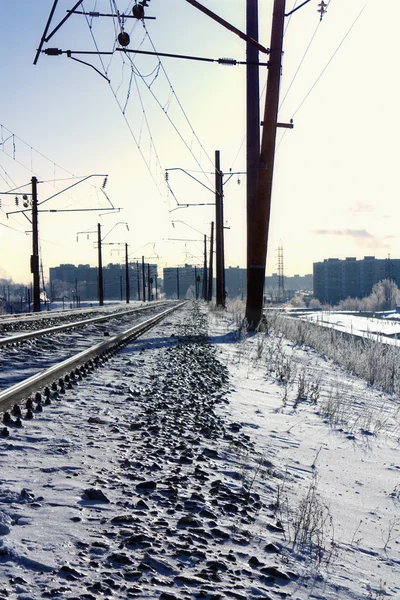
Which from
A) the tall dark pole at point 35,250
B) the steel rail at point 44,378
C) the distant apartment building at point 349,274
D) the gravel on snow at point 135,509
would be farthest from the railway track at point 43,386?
the distant apartment building at point 349,274

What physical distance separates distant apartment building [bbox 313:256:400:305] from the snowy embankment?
184m

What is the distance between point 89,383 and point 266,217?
31.0 feet

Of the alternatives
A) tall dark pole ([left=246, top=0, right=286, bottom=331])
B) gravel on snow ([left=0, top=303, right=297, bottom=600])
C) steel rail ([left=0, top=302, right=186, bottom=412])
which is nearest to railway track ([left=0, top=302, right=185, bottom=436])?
steel rail ([left=0, top=302, right=186, bottom=412])

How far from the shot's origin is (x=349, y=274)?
192 m

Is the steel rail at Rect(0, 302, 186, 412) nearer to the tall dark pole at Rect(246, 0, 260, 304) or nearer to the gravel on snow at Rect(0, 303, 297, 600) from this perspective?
the gravel on snow at Rect(0, 303, 297, 600)

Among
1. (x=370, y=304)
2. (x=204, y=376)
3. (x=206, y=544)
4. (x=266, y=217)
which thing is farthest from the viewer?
(x=370, y=304)

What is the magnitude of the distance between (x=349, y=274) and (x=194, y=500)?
195 metres

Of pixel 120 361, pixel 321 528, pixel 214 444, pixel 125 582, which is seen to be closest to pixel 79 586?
pixel 125 582

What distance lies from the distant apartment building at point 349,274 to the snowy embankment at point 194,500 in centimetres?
18380

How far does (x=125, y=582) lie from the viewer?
2420mm

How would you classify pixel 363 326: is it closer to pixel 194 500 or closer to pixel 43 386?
pixel 43 386

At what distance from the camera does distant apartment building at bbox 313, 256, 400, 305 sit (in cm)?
18625

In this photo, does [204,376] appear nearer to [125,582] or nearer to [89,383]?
[89,383]

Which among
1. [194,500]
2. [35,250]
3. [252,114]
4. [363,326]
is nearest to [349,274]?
[35,250]
